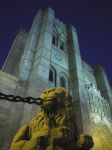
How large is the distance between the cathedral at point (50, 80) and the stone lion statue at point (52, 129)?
2.35 m

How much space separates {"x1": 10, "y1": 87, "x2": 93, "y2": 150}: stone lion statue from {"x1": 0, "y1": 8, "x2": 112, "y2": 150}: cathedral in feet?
7.70

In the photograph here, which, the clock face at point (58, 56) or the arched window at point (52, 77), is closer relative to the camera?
the arched window at point (52, 77)

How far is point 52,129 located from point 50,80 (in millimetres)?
9181

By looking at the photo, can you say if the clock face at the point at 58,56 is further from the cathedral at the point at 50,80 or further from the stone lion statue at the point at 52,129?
the stone lion statue at the point at 52,129

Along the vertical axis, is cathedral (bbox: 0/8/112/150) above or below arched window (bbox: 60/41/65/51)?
below

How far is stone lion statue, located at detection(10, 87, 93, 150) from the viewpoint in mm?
2004

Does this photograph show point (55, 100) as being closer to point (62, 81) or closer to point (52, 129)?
point (52, 129)

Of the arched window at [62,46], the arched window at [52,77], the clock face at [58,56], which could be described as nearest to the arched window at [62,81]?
the arched window at [52,77]

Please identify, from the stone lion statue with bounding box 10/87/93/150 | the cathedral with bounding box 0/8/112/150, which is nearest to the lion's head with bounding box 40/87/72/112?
the stone lion statue with bounding box 10/87/93/150

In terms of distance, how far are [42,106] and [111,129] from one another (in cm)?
1003

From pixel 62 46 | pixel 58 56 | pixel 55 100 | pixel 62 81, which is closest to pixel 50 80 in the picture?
pixel 62 81

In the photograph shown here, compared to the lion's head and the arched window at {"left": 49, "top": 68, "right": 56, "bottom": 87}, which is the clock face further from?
the lion's head

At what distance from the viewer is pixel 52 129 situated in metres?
2.17

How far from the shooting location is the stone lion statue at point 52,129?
200 cm
